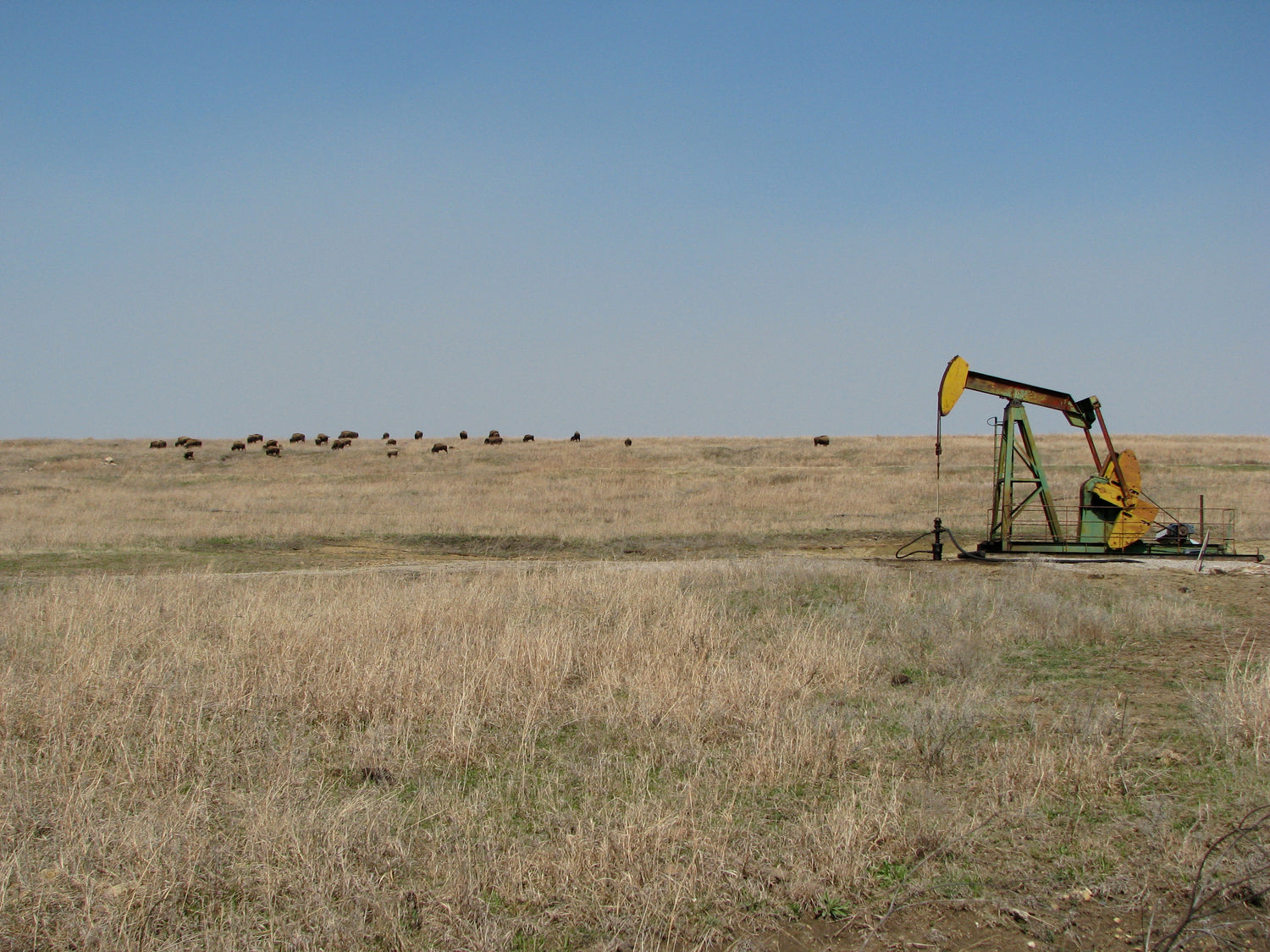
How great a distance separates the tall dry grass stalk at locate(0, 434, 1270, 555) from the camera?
23.6m

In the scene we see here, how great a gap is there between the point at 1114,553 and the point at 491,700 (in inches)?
563

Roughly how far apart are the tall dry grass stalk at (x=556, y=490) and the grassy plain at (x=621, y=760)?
32.9 feet

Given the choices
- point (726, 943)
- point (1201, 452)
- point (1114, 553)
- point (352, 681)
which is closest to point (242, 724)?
point (352, 681)

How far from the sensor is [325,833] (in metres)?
4.52

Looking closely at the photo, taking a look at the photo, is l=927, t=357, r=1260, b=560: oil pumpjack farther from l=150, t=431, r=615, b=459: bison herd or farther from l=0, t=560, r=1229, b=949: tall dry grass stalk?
l=150, t=431, r=615, b=459: bison herd

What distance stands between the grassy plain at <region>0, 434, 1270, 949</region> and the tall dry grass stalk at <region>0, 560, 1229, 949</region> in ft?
0.08

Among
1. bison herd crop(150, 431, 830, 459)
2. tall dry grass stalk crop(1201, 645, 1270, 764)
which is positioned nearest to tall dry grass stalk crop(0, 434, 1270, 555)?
bison herd crop(150, 431, 830, 459)

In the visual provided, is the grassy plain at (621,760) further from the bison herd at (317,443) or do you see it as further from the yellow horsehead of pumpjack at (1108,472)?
the bison herd at (317,443)

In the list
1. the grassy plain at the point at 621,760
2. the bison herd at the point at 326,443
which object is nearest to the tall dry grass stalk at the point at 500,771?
the grassy plain at the point at 621,760

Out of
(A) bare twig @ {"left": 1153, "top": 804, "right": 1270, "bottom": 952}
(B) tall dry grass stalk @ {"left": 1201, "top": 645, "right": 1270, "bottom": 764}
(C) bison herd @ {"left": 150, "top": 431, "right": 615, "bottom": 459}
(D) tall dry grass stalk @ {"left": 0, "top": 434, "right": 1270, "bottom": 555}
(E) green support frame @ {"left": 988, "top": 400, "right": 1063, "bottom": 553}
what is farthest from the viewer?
(C) bison herd @ {"left": 150, "top": 431, "right": 615, "bottom": 459}

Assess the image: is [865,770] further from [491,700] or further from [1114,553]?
[1114,553]

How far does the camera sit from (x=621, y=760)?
19.6 feet

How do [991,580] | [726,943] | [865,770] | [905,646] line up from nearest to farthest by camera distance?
[726,943]
[865,770]
[905,646]
[991,580]

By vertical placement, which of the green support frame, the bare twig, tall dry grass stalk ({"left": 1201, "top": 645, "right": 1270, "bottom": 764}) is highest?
the green support frame
